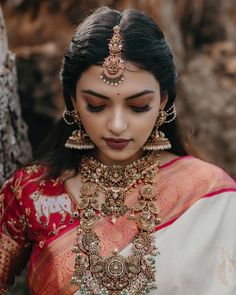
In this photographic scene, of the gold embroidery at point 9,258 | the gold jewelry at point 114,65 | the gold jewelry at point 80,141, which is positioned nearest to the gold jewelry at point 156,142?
the gold jewelry at point 80,141

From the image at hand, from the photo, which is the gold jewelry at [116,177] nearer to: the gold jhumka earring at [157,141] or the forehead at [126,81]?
the gold jhumka earring at [157,141]

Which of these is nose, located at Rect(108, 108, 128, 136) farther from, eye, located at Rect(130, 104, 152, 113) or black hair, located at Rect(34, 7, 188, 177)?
black hair, located at Rect(34, 7, 188, 177)

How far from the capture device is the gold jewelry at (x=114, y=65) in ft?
7.49

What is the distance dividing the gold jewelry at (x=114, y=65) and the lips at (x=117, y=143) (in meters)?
0.21

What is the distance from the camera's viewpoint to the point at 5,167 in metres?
3.09

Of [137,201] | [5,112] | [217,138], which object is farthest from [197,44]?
[137,201]

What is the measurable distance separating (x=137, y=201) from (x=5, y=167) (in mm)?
801

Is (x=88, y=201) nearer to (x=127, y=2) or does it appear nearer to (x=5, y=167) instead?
(x=5, y=167)

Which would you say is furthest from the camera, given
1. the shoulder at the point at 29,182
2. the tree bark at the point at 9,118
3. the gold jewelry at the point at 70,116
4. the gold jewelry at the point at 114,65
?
the tree bark at the point at 9,118

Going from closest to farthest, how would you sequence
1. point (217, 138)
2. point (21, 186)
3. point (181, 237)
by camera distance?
point (181, 237), point (21, 186), point (217, 138)

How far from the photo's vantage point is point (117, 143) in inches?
93.7

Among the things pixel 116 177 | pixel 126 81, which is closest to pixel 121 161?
pixel 116 177

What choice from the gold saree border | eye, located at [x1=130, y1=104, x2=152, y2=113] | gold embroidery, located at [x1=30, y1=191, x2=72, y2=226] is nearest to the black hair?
eye, located at [x1=130, y1=104, x2=152, y2=113]

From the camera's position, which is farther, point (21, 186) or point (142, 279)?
point (21, 186)
